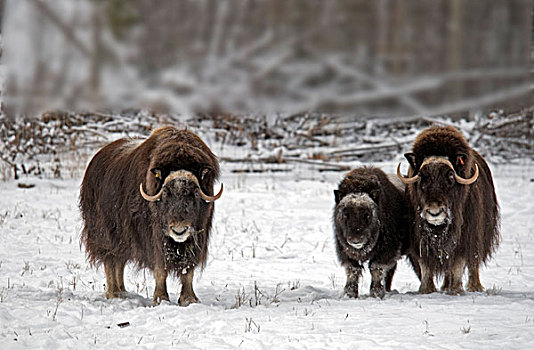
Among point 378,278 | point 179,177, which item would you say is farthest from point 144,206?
point 378,278

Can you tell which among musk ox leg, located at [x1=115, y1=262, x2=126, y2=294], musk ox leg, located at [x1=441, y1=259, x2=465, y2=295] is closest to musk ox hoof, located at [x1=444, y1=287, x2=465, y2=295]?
musk ox leg, located at [x1=441, y1=259, x2=465, y2=295]

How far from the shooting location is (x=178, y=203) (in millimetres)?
5188

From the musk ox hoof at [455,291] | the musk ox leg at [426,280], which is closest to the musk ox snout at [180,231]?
the musk ox leg at [426,280]

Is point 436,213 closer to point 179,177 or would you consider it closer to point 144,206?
point 179,177

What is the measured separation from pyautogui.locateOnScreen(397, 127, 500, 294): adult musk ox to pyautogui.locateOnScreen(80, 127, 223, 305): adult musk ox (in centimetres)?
204

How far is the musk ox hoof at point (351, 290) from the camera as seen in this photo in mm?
5850

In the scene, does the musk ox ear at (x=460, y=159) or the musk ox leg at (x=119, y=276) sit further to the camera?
the musk ox leg at (x=119, y=276)

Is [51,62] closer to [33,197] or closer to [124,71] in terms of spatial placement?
[124,71]

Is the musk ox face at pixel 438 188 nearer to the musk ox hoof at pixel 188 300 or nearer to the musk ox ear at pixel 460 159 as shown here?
the musk ox ear at pixel 460 159

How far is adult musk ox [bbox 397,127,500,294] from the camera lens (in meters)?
5.66

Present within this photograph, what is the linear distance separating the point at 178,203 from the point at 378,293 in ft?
7.37

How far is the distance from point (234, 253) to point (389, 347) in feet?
15.8

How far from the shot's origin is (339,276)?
7.11 m

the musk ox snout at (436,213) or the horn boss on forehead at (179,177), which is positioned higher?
the horn boss on forehead at (179,177)
